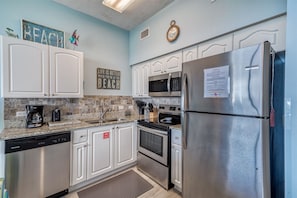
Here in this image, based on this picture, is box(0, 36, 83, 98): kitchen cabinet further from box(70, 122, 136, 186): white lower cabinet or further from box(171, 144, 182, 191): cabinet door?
box(171, 144, 182, 191): cabinet door

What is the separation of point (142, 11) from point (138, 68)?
1.14 metres

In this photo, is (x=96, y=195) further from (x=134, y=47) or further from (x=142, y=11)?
(x=142, y=11)

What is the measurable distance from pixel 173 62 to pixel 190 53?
14.2 inches

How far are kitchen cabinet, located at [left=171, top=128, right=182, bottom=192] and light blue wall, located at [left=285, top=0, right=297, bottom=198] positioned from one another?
3.47ft

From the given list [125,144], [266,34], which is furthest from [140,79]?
[266,34]

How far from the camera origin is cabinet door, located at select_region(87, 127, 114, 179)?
7.11ft

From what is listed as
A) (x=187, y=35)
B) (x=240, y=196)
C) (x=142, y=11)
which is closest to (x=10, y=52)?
(x=142, y=11)

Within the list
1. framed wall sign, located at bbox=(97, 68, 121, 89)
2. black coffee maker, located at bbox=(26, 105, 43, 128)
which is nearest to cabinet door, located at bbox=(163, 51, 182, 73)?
framed wall sign, located at bbox=(97, 68, 121, 89)

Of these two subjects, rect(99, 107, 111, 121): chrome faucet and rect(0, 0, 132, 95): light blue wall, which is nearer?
rect(0, 0, 132, 95): light blue wall

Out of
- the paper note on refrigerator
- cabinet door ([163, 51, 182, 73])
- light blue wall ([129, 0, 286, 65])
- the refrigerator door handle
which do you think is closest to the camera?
A: the paper note on refrigerator

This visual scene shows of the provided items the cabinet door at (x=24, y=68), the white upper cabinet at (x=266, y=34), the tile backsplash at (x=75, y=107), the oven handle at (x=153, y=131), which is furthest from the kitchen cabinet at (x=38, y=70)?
the white upper cabinet at (x=266, y=34)

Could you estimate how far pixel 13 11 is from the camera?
202cm

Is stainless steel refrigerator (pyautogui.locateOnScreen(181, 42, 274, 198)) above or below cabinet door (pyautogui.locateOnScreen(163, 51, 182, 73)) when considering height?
below

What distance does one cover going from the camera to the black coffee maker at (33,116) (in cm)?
195
